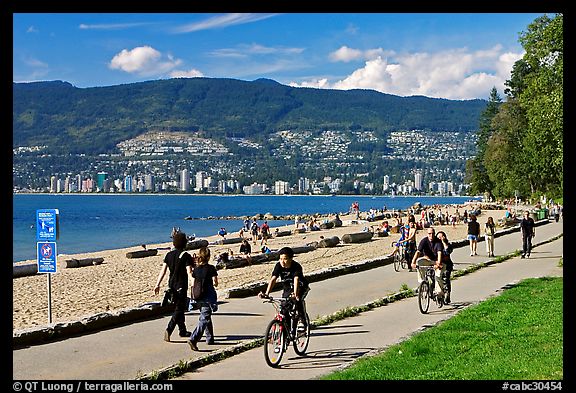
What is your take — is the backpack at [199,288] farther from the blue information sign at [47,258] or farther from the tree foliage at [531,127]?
the tree foliage at [531,127]

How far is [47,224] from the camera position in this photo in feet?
36.5

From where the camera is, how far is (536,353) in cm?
848

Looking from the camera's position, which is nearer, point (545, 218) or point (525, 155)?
point (545, 218)

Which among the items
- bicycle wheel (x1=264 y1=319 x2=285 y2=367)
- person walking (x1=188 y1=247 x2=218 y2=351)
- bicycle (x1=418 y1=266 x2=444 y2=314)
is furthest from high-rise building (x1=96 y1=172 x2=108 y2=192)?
bicycle wheel (x1=264 y1=319 x2=285 y2=367)

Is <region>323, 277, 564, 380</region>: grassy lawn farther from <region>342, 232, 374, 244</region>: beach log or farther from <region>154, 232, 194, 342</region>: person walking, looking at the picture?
<region>342, 232, 374, 244</region>: beach log

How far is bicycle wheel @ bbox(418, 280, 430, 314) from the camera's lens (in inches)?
487

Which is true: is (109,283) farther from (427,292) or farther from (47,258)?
(427,292)

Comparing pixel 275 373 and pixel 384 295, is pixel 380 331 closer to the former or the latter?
pixel 275 373

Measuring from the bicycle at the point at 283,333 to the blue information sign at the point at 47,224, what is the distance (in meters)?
4.02
